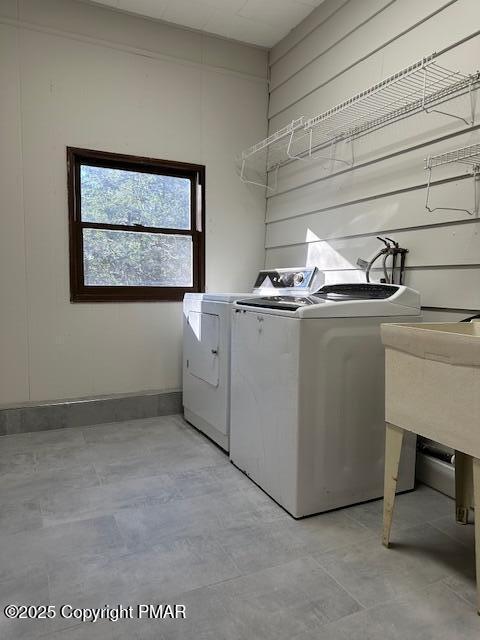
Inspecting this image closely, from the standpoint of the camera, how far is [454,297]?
2.06 metres

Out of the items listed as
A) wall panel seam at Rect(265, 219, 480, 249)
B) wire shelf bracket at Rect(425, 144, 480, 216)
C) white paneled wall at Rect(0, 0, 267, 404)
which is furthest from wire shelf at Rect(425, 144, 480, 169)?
white paneled wall at Rect(0, 0, 267, 404)

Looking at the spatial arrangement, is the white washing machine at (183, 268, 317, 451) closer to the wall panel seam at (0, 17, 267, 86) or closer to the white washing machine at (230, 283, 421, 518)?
the white washing machine at (230, 283, 421, 518)

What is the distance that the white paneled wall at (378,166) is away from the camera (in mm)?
2021

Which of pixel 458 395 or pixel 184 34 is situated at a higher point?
pixel 184 34

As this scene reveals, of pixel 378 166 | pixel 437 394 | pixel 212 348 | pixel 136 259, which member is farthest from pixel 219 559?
pixel 136 259

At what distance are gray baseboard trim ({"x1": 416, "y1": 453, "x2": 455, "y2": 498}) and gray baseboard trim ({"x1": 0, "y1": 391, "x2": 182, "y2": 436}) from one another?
186cm

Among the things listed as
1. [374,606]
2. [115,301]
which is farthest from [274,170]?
[374,606]

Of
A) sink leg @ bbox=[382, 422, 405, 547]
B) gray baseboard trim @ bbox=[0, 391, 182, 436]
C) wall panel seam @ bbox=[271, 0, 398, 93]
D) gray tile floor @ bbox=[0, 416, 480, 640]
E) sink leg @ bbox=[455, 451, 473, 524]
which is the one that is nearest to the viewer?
gray tile floor @ bbox=[0, 416, 480, 640]

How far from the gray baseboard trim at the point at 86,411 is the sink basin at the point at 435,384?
2099 mm

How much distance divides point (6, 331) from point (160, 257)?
123cm

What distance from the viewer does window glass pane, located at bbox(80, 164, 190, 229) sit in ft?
10.3

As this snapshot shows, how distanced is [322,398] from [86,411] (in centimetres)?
195

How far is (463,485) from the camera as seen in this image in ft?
5.92

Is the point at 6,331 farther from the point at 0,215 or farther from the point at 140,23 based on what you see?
the point at 140,23
